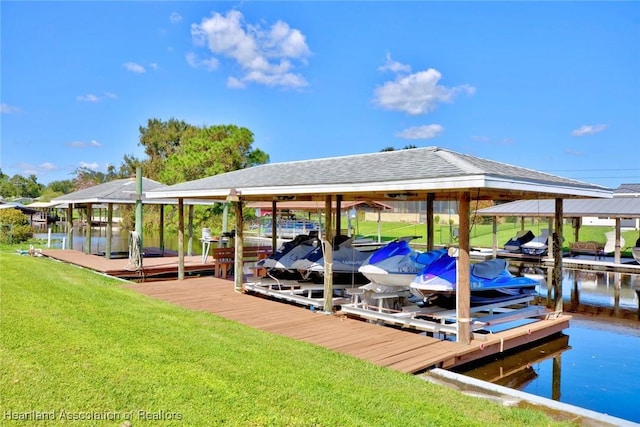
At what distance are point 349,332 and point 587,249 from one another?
18588mm

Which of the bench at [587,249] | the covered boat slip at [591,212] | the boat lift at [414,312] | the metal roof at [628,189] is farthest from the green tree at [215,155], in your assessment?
the boat lift at [414,312]

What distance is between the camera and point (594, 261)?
62.4 feet

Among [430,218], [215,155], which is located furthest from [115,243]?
[430,218]

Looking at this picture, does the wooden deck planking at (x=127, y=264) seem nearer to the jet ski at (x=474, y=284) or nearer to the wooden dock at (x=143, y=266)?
the wooden dock at (x=143, y=266)

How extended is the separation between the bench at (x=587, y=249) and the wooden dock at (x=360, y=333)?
14.7 m

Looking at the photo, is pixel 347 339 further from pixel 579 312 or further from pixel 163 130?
pixel 163 130

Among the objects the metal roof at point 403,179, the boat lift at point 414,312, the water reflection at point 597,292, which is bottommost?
the water reflection at point 597,292

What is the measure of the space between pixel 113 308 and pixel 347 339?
130 inches

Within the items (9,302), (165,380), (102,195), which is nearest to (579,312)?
(165,380)

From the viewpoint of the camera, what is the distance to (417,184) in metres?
6.59

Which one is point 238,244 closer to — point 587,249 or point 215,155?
point 587,249

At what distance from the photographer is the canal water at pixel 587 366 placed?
5.90m

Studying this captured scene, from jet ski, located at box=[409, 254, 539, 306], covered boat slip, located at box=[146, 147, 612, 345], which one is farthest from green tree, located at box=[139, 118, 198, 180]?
jet ski, located at box=[409, 254, 539, 306]

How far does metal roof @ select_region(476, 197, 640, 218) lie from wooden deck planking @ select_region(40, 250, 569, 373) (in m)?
11.6
